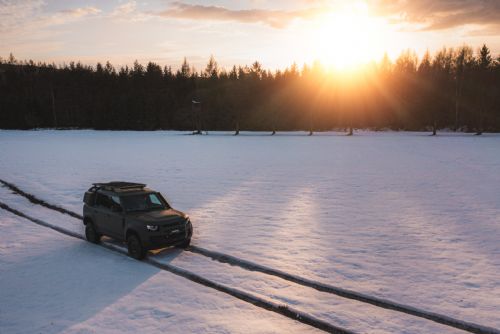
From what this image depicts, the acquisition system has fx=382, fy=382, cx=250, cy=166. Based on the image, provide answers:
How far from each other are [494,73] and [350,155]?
7013 cm

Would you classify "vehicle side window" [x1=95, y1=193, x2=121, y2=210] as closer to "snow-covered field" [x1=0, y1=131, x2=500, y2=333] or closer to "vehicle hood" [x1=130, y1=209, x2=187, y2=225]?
"vehicle hood" [x1=130, y1=209, x2=187, y2=225]

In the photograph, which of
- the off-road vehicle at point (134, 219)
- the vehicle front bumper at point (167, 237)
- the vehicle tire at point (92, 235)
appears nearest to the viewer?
the vehicle front bumper at point (167, 237)

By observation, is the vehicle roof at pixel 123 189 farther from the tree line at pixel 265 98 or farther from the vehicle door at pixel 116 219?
the tree line at pixel 265 98

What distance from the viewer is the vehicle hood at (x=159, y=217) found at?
12062 millimetres

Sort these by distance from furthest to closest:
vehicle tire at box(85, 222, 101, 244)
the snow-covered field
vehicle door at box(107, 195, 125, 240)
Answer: vehicle tire at box(85, 222, 101, 244) < vehicle door at box(107, 195, 125, 240) < the snow-covered field

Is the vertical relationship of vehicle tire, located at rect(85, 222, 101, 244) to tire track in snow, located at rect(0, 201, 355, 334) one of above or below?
above

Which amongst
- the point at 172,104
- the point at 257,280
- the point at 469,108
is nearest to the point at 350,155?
the point at 257,280

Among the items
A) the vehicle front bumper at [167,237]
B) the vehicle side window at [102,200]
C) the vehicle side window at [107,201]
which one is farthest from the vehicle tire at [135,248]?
the vehicle side window at [102,200]

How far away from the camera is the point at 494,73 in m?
90.6

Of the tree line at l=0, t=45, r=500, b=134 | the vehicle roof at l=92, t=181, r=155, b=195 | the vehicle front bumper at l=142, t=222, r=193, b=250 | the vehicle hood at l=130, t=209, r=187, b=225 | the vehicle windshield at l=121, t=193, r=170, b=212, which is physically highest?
the tree line at l=0, t=45, r=500, b=134

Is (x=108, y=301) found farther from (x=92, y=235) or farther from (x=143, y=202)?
(x=92, y=235)

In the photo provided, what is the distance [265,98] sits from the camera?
11712 cm

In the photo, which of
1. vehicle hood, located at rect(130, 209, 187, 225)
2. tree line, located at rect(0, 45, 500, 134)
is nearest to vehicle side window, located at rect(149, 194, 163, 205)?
vehicle hood, located at rect(130, 209, 187, 225)

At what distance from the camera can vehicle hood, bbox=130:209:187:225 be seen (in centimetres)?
1206
